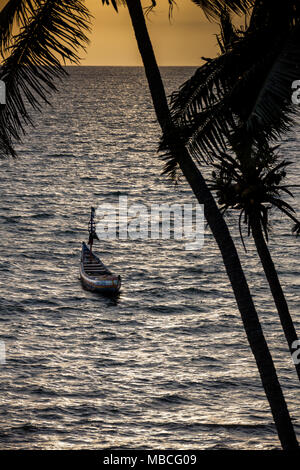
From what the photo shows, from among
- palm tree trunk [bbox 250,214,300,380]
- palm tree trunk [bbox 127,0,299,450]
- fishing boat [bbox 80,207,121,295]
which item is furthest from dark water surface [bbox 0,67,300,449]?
palm tree trunk [bbox 250,214,300,380]

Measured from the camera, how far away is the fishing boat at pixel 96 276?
54031 mm

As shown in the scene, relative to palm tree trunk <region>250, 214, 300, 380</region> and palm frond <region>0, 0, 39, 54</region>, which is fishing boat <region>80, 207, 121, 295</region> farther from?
palm frond <region>0, 0, 39, 54</region>

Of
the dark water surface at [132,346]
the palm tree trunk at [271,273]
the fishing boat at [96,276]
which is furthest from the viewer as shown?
the fishing boat at [96,276]

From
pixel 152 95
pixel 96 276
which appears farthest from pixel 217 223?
pixel 96 276

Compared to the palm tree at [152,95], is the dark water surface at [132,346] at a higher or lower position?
higher

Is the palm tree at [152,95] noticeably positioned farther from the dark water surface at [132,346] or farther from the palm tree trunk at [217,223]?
the dark water surface at [132,346]

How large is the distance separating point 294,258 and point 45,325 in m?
25.5

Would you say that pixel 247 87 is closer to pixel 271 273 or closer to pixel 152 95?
pixel 152 95

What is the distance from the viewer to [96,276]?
5644 cm

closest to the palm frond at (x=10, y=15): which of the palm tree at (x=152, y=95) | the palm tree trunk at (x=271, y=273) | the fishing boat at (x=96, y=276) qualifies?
the palm tree at (x=152, y=95)

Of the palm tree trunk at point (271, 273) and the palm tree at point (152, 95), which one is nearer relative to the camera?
the palm tree at point (152, 95)

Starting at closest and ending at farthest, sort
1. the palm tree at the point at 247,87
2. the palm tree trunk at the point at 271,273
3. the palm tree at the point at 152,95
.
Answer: the palm tree at the point at 247,87
the palm tree at the point at 152,95
the palm tree trunk at the point at 271,273

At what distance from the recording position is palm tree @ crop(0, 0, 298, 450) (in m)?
12.3
